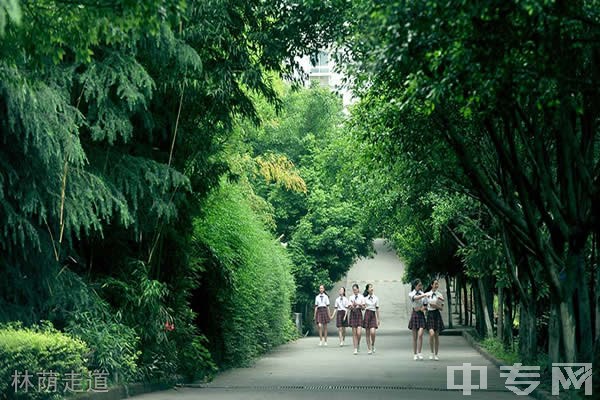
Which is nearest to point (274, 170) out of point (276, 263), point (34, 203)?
point (276, 263)

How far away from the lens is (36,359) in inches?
510

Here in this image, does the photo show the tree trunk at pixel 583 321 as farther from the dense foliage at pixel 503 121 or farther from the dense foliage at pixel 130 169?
the dense foliage at pixel 130 169

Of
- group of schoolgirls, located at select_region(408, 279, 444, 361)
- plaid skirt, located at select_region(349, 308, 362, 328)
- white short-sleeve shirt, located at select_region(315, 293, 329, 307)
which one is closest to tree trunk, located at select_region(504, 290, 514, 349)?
group of schoolgirls, located at select_region(408, 279, 444, 361)

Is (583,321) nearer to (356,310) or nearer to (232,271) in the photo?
(232,271)

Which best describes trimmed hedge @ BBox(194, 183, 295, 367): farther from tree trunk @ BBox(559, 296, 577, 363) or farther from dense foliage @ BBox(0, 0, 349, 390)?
tree trunk @ BBox(559, 296, 577, 363)

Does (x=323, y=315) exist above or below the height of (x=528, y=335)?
above

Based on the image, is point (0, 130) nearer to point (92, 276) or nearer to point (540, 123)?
point (92, 276)

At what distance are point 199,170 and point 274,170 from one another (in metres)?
21.0

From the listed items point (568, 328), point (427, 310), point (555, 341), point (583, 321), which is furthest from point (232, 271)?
point (583, 321)

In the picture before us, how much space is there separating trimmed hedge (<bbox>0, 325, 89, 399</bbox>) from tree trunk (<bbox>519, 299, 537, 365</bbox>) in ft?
33.8

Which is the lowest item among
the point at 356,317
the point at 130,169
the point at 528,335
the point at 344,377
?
the point at 344,377

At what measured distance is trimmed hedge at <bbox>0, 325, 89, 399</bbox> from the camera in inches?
493

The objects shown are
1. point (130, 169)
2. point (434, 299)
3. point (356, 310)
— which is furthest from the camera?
point (356, 310)

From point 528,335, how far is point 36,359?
13.4m
